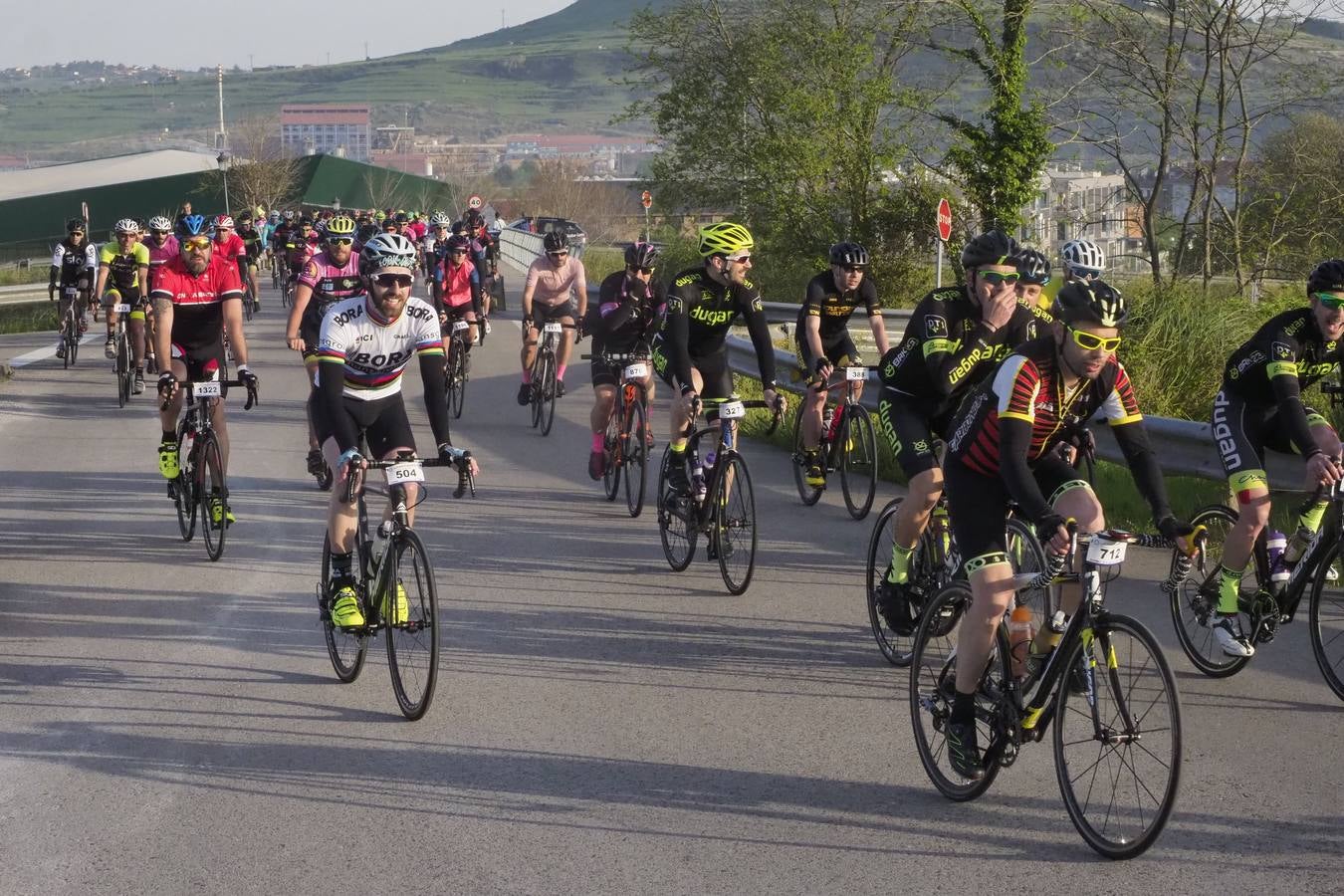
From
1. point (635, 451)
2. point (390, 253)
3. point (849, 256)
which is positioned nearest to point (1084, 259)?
point (849, 256)

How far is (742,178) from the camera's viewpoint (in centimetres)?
4678

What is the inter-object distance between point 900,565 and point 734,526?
78.1 inches

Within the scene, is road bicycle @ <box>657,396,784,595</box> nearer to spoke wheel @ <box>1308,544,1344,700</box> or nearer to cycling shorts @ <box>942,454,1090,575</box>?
spoke wheel @ <box>1308,544,1344,700</box>

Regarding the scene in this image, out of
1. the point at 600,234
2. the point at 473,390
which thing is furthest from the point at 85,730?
the point at 600,234

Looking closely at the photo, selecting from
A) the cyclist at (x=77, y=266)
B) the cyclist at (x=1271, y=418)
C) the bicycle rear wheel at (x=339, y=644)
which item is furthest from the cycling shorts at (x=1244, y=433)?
the cyclist at (x=77, y=266)

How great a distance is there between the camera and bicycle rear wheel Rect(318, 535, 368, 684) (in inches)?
297

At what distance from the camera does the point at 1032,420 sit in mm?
5574

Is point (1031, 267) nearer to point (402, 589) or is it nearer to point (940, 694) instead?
point (940, 694)

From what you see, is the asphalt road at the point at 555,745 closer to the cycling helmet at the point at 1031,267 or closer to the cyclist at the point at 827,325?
the cyclist at the point at 827,325

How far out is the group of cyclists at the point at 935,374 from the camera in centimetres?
566

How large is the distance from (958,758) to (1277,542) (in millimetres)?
2445

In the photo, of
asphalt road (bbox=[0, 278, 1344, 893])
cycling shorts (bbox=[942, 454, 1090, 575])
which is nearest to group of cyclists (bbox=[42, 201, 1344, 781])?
cycling shorts (bbox=[942, 454, 1090, 575])

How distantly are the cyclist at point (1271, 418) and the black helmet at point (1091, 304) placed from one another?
6.95 ft

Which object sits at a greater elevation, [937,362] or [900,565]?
[937,362]
